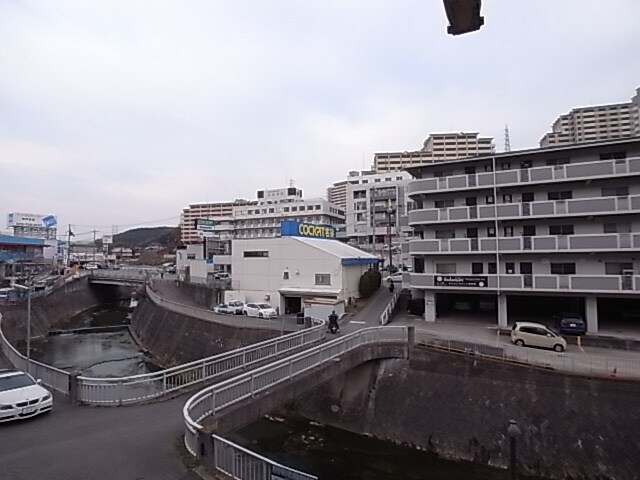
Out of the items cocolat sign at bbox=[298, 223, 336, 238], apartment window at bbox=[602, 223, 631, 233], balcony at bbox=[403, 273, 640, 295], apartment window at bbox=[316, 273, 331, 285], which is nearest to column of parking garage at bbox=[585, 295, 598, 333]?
balcony at bbox=[403, 273, 640, 295]

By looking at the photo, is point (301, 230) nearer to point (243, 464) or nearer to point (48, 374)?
point (48, 374)

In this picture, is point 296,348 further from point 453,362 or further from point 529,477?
point 529,477

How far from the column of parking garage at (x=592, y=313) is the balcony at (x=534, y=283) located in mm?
1045

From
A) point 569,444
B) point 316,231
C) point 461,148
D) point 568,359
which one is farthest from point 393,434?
point 461,148

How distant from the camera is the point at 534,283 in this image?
2306 centimetres

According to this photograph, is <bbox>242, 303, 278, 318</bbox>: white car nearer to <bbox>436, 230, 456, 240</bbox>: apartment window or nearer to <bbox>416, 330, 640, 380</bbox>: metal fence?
<bbox>436, 230, 456, 240</bbox>: apartment window

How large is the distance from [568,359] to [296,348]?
1142 centimetres

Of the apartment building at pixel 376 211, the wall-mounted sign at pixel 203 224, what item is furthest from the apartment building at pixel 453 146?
the wall-mounted sign at pixel 203 224

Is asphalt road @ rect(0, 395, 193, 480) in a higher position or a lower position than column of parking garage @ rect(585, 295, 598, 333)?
lower

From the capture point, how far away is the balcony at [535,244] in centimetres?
2159

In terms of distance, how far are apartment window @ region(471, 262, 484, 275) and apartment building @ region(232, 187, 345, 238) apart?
58.6 m

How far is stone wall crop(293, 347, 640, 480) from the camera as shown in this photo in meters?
14.0

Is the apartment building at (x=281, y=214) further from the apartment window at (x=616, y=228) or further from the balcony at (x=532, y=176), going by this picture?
the apartment window at (x=616, y=228)

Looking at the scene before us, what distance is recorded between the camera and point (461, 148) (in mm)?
121875
